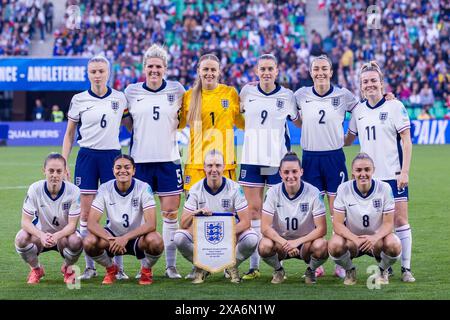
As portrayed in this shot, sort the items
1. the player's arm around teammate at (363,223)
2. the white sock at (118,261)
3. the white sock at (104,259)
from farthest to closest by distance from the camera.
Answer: the white sock at (118,261) < the white sock at (104,259) < the player's arm around teammate at (363,223)

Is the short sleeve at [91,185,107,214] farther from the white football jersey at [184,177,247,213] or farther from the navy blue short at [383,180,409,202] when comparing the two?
the navy blue short at [383,180,409,202]

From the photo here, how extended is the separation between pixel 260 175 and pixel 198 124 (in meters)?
0.71

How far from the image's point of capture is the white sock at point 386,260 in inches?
298

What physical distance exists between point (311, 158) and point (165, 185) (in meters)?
1.28

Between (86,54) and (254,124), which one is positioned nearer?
(254,124)

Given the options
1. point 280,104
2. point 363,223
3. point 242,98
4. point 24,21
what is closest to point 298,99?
point 280,104

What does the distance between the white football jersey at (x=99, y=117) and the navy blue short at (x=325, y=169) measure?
1.67 meters

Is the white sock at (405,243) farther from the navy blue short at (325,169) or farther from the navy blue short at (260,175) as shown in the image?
the navy blue short at (260,175)

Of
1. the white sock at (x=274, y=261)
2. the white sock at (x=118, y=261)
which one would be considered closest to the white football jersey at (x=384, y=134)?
the white sock at (x=274, y=261)

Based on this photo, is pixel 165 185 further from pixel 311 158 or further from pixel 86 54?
pixel 86 54

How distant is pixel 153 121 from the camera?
8.26 meters
